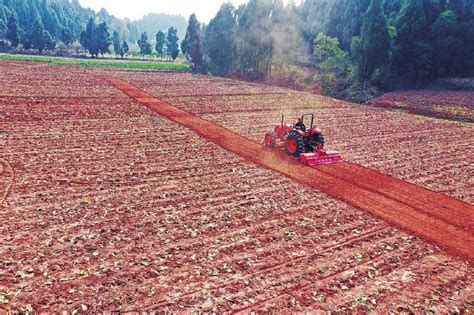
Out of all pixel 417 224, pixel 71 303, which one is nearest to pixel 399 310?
pixel 417 224

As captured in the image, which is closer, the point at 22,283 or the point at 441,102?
the point at 22,283

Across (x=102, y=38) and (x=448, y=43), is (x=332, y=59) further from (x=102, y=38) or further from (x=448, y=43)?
(x=102, y=38)

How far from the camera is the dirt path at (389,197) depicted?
37.6 ft

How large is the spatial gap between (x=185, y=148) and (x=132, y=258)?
1085 centimetres

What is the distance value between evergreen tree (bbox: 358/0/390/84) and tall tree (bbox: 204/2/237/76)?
3439 centimetres

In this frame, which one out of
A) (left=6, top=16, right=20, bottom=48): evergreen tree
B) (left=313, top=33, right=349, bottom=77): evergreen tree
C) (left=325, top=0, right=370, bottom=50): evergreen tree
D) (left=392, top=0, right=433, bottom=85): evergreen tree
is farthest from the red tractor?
(left=6, top=16, right=20, bottom=48): evergreen tree

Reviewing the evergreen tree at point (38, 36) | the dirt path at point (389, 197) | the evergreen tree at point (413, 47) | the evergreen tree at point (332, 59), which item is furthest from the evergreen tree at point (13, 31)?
the dirt path at point (389, 197)

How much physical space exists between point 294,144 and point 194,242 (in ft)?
32.5

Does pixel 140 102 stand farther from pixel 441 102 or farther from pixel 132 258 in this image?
pixel 441 102

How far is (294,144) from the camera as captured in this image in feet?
61.0

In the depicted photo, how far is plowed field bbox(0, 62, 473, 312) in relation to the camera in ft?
26.8

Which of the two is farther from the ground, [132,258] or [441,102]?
[441,102]

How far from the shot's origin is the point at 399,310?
26.2 feet

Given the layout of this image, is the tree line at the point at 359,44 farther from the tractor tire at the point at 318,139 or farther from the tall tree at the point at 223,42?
the tractor tire at the point at 318,139
